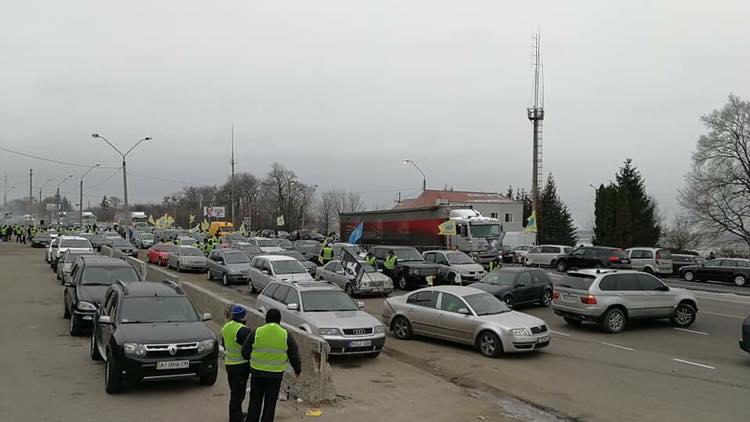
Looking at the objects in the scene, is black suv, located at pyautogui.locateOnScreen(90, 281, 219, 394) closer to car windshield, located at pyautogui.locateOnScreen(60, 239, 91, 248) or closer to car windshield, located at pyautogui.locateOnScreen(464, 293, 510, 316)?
car windshield, located at pyautogui.locateOnScreen(464, 293, 510, 316)

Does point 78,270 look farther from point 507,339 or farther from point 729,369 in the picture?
point 729,369

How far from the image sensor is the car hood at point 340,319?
11.8 metres

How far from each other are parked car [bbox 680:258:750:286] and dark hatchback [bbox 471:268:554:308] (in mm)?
16415

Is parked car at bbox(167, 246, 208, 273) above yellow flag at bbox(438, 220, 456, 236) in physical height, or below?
below

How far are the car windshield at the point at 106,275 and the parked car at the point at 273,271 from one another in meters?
6.82

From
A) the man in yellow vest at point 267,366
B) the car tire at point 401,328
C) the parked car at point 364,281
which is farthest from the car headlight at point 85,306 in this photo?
the parked car at point 364,281

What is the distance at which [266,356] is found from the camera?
6523 mm

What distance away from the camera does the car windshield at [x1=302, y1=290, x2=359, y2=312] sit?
500 inches

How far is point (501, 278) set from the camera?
61.3ft

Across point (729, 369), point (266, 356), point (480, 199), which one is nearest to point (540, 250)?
point (729, 369)

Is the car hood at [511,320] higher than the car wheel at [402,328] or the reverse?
higher

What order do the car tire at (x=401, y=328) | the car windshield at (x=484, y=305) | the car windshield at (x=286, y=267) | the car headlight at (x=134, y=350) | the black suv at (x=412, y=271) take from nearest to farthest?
1. the car headlight at (x=134, y=350)
2. the car windshield at (x=484, y=305)
3. the car tire at (x=401, y=328)
4. the car windshield at (x=286, y=267)
5. the black suv at (x=412, y=271)

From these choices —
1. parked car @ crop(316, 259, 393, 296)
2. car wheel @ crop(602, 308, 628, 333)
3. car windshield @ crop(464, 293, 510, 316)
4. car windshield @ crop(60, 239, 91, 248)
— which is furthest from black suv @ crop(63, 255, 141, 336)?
car windshield @ crop(60, 239, 91, 248)

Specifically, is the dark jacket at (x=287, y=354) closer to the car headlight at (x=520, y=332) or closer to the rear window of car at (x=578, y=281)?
the car headlight at (x=520, y=332)
